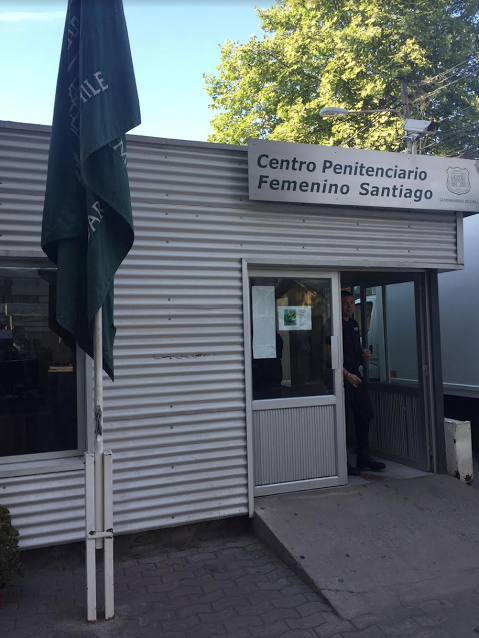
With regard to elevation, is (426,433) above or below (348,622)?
above

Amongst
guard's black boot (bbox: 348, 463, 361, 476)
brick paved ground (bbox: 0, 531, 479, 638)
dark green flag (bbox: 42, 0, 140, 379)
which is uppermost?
dark green flag (bbox: 42, 0, 140, 379)

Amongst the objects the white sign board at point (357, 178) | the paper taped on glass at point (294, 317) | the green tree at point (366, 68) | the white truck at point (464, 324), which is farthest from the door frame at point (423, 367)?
the green tree at point (366, 68)

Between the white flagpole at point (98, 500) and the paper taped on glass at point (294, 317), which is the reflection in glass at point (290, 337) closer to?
the paper taped on glass at point (294, 317)

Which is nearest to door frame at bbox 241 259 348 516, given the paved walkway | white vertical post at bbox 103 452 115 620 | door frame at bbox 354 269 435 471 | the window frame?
the paved walkway

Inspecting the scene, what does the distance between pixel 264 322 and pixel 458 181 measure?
263 cm

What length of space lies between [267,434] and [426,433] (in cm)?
201

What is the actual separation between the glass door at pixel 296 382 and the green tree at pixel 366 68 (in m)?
12.4

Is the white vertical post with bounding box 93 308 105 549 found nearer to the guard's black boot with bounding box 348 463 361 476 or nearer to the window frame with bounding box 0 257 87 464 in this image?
the window frame with bounding box 0 257 87 464

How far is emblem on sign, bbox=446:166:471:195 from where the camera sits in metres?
5.70

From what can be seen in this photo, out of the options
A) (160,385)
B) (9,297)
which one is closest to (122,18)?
(9,297)

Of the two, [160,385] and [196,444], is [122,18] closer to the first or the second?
[160,385]

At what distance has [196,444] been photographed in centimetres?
470

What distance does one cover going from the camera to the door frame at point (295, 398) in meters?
4.90

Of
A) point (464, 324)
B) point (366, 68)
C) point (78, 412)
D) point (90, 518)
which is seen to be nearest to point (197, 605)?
point (90, 518)
